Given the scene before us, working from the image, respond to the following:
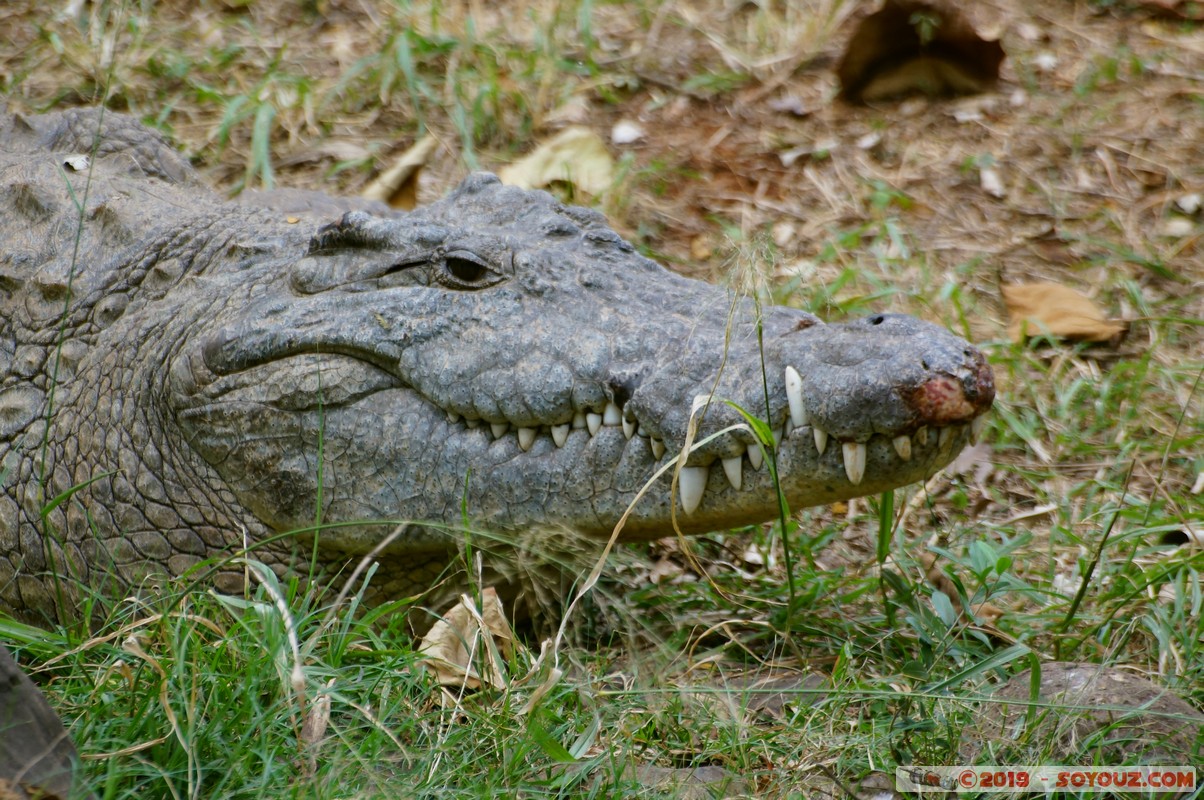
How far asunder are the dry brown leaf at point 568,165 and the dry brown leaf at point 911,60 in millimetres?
1525

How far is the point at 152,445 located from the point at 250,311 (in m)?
0.48

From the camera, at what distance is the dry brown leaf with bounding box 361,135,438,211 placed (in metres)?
5.38

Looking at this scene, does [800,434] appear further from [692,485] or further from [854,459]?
[692,485]

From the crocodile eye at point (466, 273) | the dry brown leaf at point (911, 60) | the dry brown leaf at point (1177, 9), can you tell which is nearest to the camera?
the crocodile eye at point (466, 273)

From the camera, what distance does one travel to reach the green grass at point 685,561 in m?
2.37

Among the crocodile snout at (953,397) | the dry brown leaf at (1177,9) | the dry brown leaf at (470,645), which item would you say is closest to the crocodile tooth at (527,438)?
the dry brown leaf at (470,645)

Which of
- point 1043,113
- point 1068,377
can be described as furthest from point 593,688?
point 1043,113

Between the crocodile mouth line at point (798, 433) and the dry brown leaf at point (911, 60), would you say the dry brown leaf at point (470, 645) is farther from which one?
the dry brown leaf at point (911, 60)

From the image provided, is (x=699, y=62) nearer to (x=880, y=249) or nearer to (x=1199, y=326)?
(x=880, y=249)

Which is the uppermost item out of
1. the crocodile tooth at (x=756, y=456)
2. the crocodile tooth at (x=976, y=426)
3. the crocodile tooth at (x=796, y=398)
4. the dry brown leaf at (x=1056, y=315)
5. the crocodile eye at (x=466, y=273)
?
the crocodile eye at (x=466, y=273)

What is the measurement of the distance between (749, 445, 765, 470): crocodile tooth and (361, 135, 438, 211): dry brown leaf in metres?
3.12

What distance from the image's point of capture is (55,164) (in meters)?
4.21

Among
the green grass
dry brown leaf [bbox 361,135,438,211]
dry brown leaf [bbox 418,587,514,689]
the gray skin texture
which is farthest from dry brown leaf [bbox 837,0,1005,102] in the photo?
dry brown leaf [bbox 418,587,514,689]

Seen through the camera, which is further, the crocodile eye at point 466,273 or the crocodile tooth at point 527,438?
the crocodile eye at point 466,273
